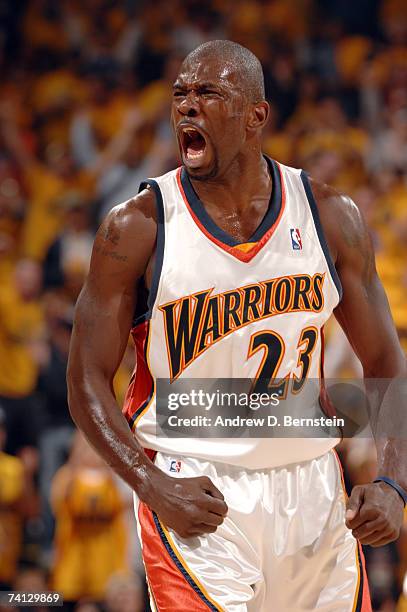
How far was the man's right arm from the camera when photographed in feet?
8.80

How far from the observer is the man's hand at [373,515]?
2.62m

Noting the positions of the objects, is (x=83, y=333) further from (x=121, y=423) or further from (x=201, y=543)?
(x=201, y=543)

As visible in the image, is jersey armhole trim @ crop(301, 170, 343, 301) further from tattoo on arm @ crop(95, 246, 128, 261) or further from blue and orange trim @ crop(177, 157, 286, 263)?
tattoo on arm @ crop(95, 246, 128, 261)

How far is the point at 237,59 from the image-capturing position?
2.83 meters

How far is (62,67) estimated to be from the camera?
9344mm

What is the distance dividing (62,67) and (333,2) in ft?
8.34

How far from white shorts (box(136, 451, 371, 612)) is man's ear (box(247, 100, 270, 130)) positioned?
36.8 inches

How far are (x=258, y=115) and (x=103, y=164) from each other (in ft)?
18.0

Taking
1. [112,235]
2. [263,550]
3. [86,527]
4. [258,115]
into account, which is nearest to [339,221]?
[258,115]

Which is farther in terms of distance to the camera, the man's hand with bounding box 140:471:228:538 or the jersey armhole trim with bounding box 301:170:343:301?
the jersey armhole trim with bounding box 301:170:343:301

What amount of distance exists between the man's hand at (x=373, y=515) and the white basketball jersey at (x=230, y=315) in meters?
0.26

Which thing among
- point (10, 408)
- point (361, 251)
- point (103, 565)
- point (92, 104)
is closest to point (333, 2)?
point (92, 104)

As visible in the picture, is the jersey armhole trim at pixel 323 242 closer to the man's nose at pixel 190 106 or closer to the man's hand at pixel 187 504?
the man's nose at pixel 190 106

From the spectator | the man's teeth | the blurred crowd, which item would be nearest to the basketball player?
the man's teeth
